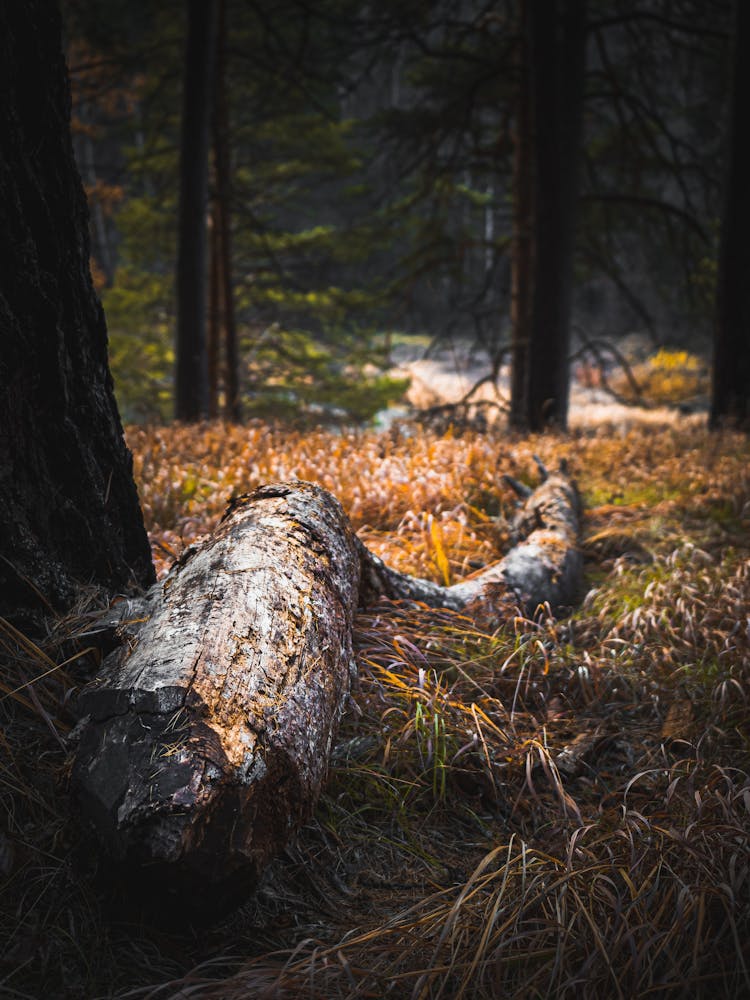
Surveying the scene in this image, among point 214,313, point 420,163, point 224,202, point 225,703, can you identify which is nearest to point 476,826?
point 225,703

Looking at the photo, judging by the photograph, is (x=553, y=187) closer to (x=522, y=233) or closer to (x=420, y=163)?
(x=522, y=233)

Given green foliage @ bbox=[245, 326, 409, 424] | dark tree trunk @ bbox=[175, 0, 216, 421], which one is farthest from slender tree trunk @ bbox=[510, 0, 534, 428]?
green foliage @ bbox=[245, 326, 409, 424]

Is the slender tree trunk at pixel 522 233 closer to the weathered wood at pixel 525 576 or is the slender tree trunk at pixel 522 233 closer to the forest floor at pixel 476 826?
the weathered wood at pixel 525 576

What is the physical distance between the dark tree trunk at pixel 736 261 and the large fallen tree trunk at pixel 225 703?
23.3 feet

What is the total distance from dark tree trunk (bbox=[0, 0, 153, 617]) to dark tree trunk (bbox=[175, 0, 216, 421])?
20.3 ft

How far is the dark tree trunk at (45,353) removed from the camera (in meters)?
1.74

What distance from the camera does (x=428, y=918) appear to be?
1341 millimetres

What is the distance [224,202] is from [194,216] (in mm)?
2641

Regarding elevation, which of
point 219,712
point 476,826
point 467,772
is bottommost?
point 476,826

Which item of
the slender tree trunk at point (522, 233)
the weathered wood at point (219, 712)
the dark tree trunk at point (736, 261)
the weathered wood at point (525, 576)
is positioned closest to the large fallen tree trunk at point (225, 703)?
the weathered wood at point (219, 712)

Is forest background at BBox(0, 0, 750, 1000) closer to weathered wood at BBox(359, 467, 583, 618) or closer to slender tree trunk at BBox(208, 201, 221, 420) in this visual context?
weathered wood at BBox(359, 467, 583, 618)

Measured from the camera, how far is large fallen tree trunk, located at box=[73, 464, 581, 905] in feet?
3.99

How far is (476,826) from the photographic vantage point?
5.97 ft

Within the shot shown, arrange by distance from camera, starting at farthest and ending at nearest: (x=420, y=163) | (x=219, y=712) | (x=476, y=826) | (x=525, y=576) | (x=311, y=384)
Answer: (x=311, y=384)
(x=420, y=163)
(x=525, y=576)
(x=476, y=826)
(x=219, y=712)
